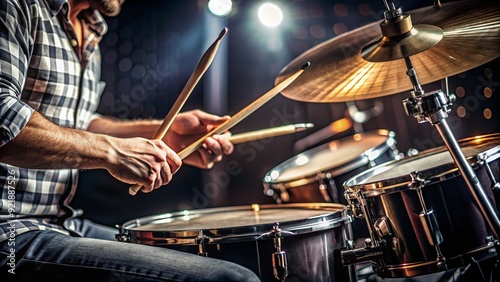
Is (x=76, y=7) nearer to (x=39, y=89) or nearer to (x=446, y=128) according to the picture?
(x=39, y=89)

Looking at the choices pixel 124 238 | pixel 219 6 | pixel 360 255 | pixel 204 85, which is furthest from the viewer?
pixel 204 85

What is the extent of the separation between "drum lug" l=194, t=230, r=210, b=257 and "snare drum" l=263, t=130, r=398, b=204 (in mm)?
Answer: 620

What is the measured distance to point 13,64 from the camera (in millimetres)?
1226

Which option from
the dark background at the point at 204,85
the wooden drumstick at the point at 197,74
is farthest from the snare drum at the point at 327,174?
the dark background at the point at 204,85

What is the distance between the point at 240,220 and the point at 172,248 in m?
0.26

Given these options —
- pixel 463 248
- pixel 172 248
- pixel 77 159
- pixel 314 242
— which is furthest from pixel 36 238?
pixel 463 248

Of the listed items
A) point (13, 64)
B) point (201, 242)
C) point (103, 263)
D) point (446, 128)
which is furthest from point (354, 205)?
point (13, 64)

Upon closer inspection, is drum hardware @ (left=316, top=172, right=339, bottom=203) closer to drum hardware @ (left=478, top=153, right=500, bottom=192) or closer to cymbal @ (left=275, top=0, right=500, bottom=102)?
cymbal @ (left=275, top=0, right=500, bottom=102)

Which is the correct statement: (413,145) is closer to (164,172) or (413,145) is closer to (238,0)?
(238,0)

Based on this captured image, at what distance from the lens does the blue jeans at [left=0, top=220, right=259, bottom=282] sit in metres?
1.13

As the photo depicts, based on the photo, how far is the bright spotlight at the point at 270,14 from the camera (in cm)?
306

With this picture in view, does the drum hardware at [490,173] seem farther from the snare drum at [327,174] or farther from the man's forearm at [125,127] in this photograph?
the man's forearm at [125,127]

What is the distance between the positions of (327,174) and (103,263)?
2.80 feet

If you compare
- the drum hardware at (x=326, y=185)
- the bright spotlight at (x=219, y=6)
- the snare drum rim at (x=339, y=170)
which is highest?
the bright spotlight at (x=219, y=6)
